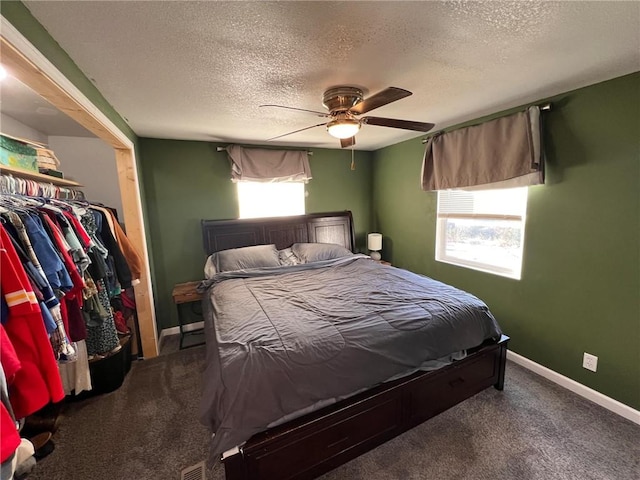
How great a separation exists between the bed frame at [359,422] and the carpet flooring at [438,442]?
113mm

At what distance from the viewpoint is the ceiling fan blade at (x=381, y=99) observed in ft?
4.98

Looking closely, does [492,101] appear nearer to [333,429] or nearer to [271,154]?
[271,154]

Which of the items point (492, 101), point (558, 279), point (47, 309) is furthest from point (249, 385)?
point (492, 101)

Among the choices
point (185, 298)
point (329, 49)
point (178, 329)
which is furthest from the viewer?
point (178, 329)

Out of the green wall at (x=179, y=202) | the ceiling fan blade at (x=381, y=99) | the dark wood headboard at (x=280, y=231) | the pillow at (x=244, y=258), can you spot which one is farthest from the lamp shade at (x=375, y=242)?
the ceiling fan blade at (x=381, y=99)

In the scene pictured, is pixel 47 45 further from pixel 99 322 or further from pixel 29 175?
pixel 99 322

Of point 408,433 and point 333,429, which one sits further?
point 408,433

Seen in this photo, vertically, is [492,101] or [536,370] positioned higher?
[492,101]

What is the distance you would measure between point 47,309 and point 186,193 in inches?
89.5

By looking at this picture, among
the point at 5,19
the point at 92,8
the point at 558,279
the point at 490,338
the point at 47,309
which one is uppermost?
the point at 92,8

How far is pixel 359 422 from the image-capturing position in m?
1.52

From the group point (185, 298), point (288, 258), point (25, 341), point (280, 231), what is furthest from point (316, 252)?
point (25, 341)

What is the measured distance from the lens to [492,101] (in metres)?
2.24

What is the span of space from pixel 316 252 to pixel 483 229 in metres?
1.88
